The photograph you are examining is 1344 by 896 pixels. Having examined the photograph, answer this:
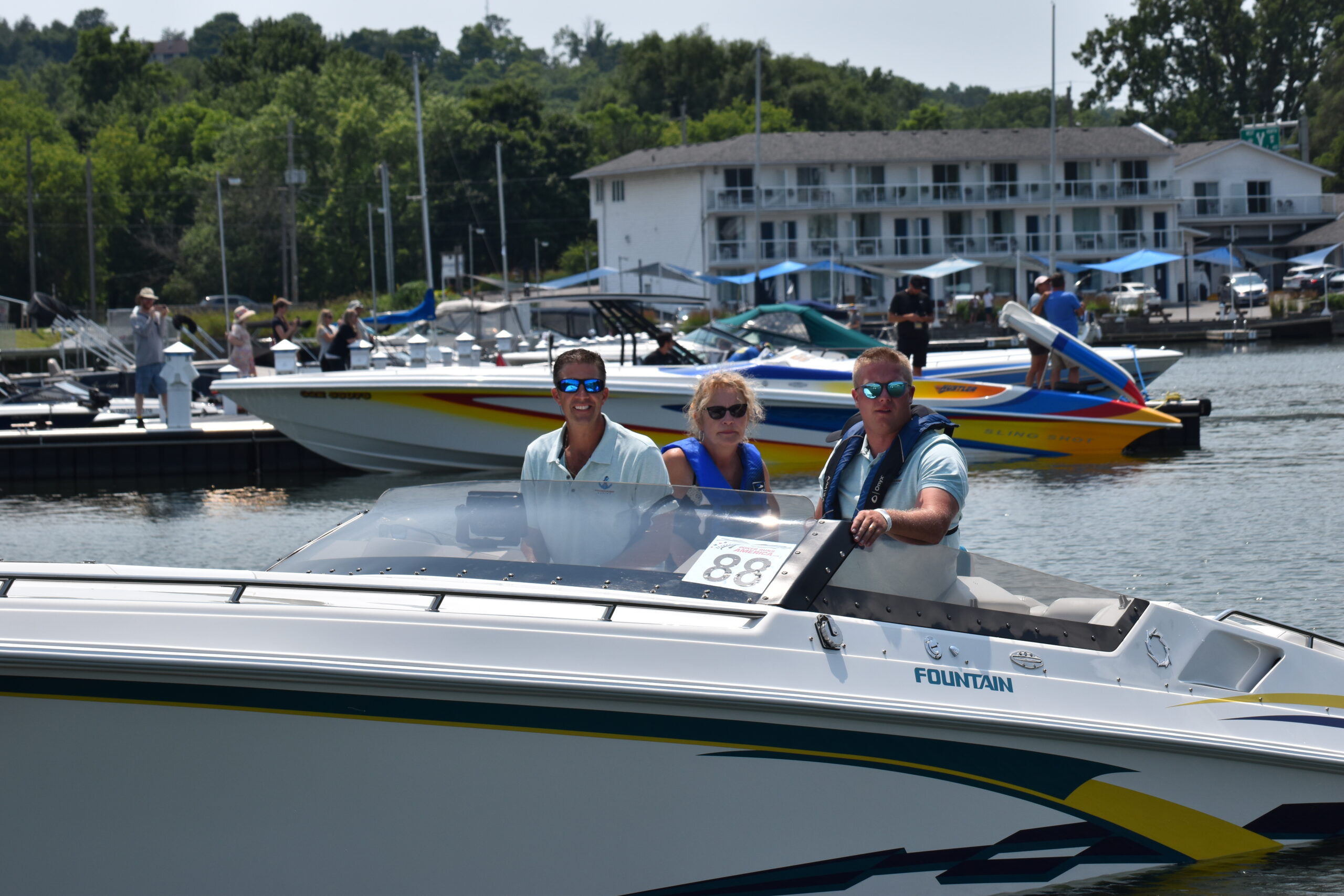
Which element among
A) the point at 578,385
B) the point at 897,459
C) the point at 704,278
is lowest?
the point at 897,459

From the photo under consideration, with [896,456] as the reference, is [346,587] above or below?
below

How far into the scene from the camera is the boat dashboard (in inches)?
151

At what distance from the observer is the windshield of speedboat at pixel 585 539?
3.91m

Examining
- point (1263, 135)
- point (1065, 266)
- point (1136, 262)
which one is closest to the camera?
point (1136, 262)

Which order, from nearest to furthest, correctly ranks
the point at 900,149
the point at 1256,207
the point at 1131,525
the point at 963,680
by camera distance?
the point at 963,680 → the point at 1131,525 → the point at 900,149 → the point at 1256,207

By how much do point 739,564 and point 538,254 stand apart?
6752 centimetres

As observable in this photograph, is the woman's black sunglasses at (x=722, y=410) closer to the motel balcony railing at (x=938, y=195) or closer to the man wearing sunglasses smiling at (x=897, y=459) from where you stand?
the man wearing sunglasses smiling at (x=897, y=459)

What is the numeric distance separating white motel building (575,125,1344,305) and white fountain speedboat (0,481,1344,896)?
53182 millimetres

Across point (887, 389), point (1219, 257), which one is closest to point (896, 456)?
point (887, 389)

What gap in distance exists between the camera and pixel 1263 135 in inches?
2931

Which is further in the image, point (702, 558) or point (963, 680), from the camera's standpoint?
point (702, 558)

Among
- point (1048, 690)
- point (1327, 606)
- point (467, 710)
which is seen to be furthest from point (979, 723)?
point (1327, 606)

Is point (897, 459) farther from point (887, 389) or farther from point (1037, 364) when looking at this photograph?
point (1037, 364)

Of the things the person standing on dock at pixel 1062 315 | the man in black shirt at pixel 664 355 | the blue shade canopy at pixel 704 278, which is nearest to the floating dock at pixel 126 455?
the man in black shirt at pixel 664 355
